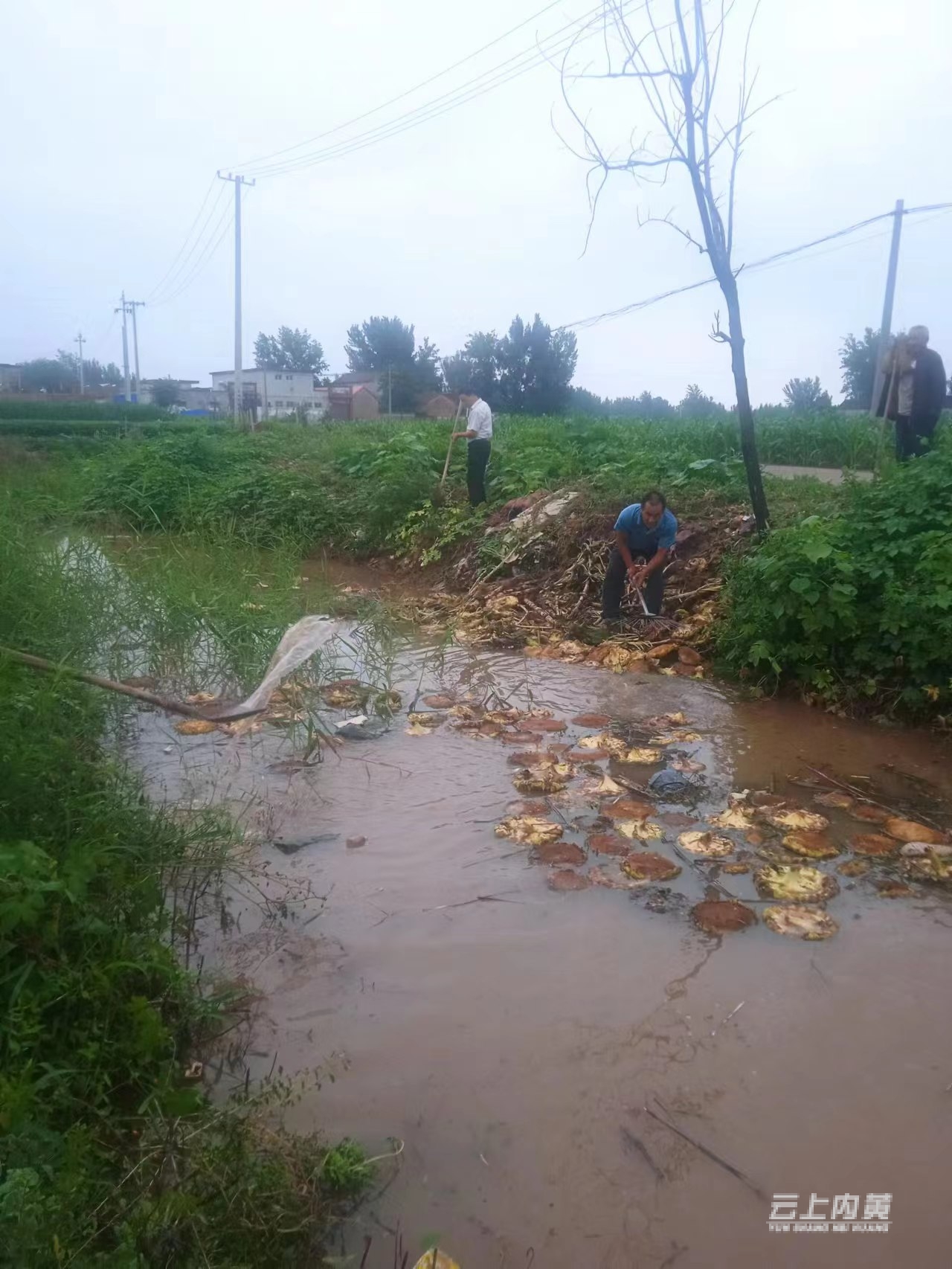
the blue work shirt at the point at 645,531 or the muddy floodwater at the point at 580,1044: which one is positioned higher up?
the blue work shirt at the point at 645,531

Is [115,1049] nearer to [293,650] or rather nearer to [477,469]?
[293,650]

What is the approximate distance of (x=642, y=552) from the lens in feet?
26.0

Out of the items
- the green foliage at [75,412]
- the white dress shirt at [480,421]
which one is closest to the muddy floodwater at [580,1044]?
the white dress shirt at [480,421]

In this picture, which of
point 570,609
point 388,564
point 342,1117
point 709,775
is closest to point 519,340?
point 388,564

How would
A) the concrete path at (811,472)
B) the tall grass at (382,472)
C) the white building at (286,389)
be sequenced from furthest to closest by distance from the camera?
the white building at (286,389) → the tall grass at (382,472) → the concrete path at (811,472)

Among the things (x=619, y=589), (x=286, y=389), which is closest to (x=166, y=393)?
(x=286, y=389)

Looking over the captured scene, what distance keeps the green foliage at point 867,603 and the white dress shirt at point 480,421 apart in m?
5.16

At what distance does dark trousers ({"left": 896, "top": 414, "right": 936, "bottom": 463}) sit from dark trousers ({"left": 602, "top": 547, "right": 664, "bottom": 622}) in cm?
242

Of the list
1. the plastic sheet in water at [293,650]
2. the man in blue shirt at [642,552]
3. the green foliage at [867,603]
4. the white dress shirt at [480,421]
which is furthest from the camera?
the white dress shirt at [480,421]

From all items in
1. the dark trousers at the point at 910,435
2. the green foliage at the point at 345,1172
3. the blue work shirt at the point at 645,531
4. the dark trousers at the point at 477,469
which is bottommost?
the green foliage at the point at 345,1172

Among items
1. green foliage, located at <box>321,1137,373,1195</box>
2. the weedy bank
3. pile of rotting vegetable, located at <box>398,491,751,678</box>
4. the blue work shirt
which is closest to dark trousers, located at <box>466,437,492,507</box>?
pile of rotting vegetable, located at <box>398,491,751,678</box>

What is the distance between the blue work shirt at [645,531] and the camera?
7629 mm

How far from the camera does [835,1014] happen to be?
2982mm

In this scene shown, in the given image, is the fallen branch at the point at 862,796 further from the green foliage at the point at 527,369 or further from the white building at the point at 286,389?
the white building at the point at 286,389
